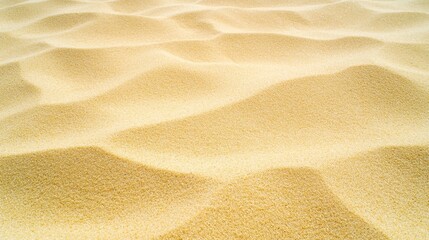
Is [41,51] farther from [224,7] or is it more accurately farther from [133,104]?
[224,7]

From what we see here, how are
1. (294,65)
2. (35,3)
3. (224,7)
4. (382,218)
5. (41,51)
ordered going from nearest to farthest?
(382,218)
(294,65)
(41,51)
(224,7)
(35,3)

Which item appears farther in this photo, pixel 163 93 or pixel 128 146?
pixel 163 93

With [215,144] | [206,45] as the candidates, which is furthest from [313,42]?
[215,144]

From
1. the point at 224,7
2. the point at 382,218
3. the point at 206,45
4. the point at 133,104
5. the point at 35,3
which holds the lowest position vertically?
the point at 382,218

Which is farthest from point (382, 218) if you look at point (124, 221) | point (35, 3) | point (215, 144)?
point (35, 3)

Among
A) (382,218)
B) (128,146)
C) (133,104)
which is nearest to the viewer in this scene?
(382,218)

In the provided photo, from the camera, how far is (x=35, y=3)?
170 cm

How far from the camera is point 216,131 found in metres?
0.75

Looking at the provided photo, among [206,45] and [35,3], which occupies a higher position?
[35,3]

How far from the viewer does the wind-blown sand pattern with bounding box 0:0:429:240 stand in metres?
0.56

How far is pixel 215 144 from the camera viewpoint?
72 cm

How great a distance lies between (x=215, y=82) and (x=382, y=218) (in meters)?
0.58

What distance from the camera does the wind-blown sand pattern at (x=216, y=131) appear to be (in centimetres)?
56

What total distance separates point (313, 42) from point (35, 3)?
1.52 meters
